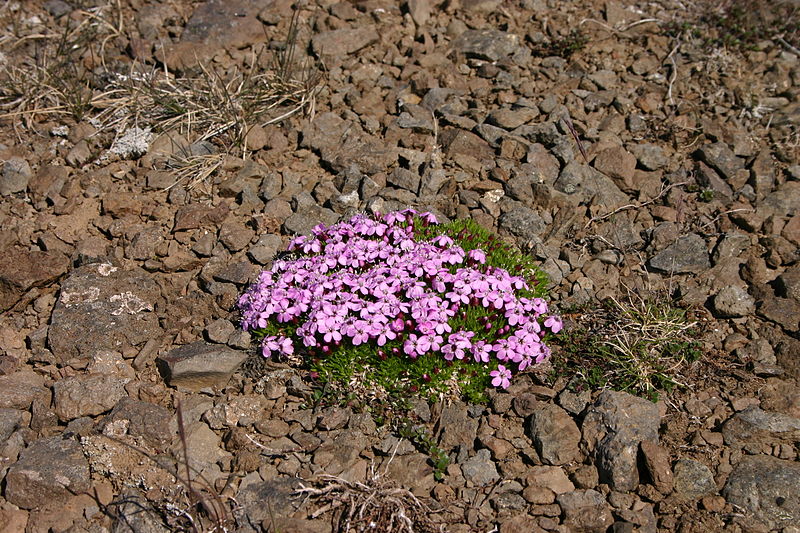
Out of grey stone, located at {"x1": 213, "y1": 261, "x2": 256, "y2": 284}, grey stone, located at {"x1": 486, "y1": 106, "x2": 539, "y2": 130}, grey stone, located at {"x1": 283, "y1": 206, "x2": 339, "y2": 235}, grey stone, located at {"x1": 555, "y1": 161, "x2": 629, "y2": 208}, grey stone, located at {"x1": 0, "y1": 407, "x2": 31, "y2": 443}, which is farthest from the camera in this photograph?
grey stone, located at {"x1": 486, "y1": 106, "x2": 539, "y2": 130}

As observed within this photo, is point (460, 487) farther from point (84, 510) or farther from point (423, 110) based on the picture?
point (423, 110)

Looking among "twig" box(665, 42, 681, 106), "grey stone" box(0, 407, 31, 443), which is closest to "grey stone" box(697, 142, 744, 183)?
"twig" box(665, 42, 681, 106)

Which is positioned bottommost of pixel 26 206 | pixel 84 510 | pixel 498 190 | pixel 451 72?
pixel 84 510

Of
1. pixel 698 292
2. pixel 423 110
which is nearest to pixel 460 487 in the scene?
pixel 698 292

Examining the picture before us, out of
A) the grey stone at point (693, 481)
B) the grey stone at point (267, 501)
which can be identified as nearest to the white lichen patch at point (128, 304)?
the grey stone at point (267, 501)

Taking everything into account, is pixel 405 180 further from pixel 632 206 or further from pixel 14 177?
pixel 14 177

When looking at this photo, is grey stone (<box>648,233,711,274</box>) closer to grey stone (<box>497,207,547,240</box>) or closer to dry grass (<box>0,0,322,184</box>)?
grey stone (<box>497,207,547,240</box>)
